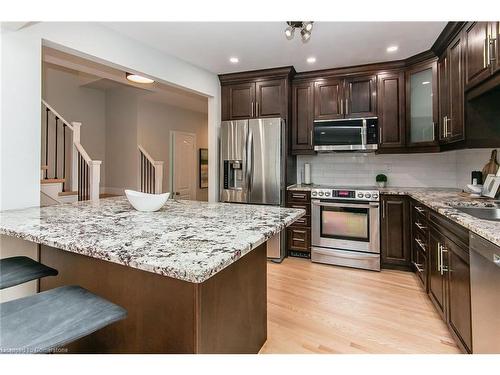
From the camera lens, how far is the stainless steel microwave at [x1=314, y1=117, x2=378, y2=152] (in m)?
3.50

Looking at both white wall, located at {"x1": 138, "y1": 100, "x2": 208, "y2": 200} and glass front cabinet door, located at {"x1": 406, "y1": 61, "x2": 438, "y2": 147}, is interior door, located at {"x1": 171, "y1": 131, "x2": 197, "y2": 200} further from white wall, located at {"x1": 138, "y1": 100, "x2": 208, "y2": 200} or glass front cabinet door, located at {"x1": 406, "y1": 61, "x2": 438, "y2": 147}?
glass front cabinet door, located at {"x1": 406, "y1": 61, "x2": 438, "y2": 147}

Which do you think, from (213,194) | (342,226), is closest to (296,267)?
(342,226)

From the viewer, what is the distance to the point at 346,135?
359 cm

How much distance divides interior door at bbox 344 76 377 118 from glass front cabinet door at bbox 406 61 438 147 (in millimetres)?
390

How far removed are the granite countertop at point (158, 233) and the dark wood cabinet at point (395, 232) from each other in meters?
1.94

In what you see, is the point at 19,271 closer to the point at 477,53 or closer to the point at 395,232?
the point at 477,53

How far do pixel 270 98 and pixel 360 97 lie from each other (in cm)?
117

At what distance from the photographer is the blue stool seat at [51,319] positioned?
79cm

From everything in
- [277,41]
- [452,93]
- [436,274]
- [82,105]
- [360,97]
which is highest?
[82,105]

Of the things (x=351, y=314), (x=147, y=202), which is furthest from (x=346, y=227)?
(x=147, y=202)

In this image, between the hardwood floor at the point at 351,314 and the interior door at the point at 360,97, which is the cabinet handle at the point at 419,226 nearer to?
the hardwood floor at the point at 351,314
